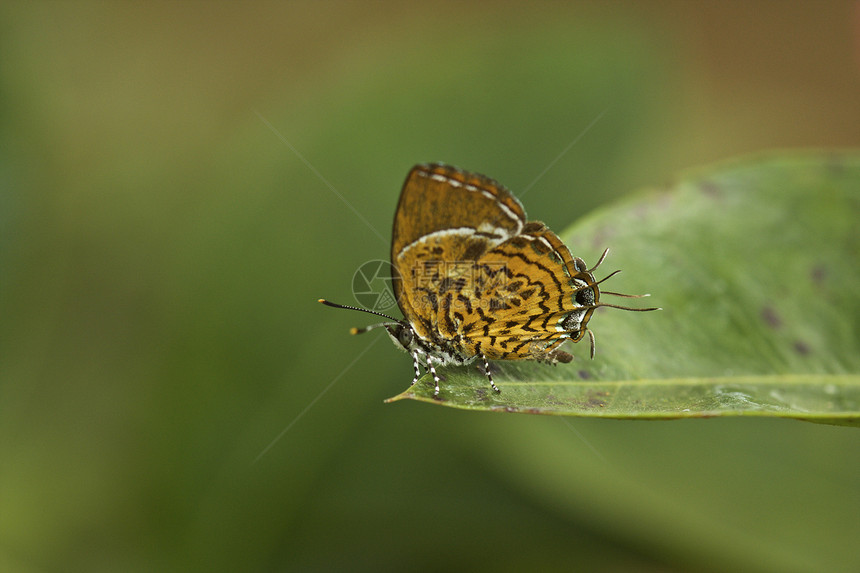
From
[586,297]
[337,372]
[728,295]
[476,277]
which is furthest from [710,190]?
[337,372]

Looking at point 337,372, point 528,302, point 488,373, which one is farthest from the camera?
point 337,372

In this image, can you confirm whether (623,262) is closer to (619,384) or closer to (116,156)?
(619,384)

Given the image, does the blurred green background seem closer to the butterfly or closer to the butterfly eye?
the butterfly

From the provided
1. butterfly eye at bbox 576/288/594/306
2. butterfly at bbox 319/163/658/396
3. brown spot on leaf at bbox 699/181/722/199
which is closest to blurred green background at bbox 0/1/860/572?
brown spot on leaf at bbox 699/181/722/199

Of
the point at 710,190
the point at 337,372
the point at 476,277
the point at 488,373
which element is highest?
the point at 710,190

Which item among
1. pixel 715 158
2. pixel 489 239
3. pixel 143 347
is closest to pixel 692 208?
pixel 489 239

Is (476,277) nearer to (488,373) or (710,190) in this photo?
(488,373)
